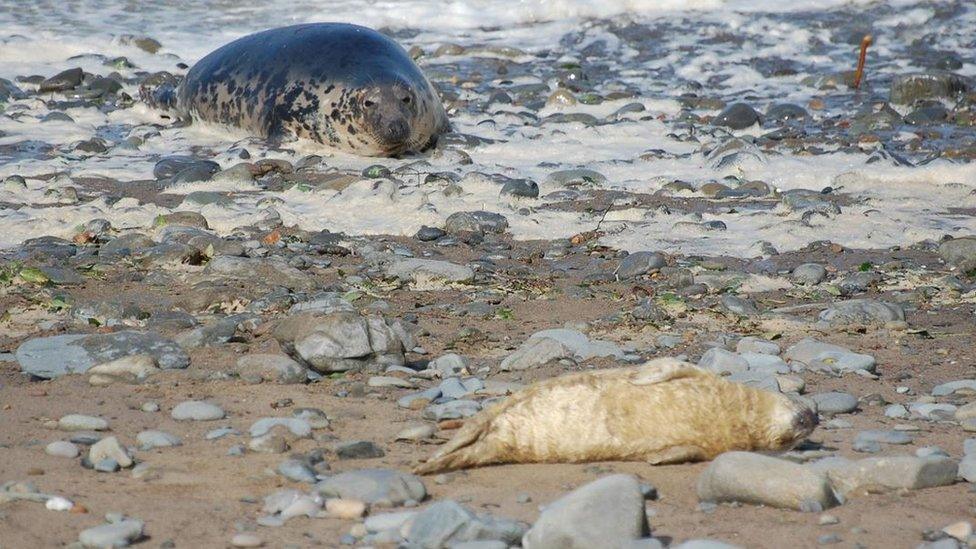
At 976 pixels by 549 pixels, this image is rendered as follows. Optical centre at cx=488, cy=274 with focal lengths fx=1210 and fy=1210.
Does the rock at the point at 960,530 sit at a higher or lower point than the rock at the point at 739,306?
higher

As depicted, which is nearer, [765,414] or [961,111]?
[765,414]

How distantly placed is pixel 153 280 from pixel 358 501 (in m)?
2.43

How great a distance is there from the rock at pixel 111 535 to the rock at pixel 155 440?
1.92ft

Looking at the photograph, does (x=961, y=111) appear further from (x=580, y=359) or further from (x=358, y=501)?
(x=358, y=501)

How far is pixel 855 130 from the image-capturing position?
7984 millimetres

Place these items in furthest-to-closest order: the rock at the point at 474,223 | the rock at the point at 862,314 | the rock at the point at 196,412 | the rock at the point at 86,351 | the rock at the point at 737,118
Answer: the rock at the point at 737,118 < the rock at the point at 474,223 < the rock at the point at 862,314 < the rock at the point at 86,351 < the rock at the point at 196,412

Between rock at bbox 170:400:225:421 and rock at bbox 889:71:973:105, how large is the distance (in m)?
7.22

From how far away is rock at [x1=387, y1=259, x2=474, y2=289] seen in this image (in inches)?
184

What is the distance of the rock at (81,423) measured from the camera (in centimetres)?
288

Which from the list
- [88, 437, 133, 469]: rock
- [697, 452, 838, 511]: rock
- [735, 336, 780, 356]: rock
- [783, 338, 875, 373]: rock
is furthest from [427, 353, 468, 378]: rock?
[697, 452, 838, 511]: rock

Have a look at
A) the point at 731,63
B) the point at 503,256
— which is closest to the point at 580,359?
the point at 503,256

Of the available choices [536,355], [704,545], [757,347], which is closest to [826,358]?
[757,347]

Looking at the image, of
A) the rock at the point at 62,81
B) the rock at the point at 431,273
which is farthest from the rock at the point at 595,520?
the rock at the point at 62,81

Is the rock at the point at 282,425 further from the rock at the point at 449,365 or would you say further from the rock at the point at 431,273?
the rock at the point at 431,273
